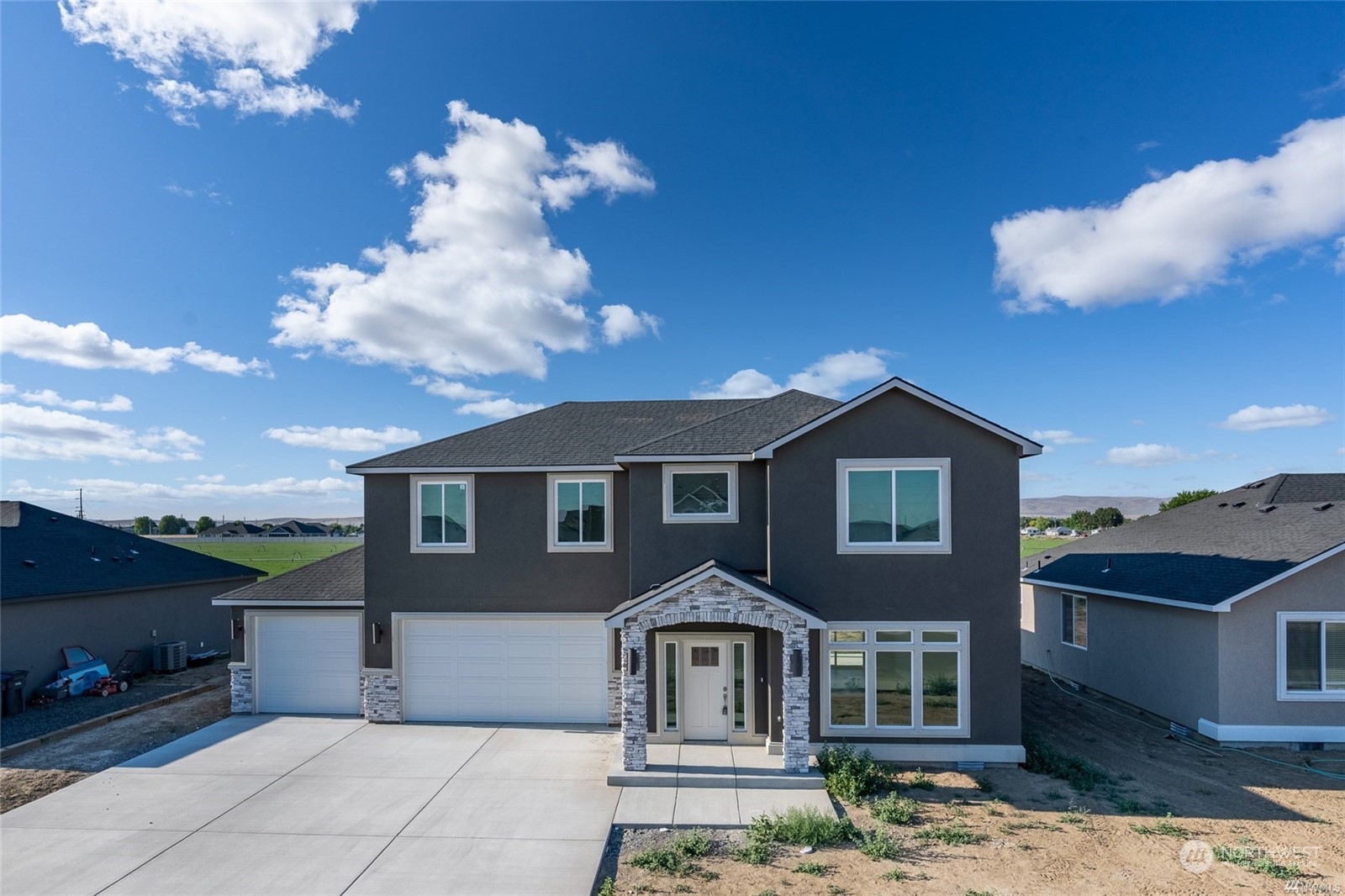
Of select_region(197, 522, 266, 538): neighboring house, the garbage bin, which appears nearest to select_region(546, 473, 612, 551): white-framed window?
the garbage bin

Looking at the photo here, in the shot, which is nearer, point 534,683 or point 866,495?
point 866,495

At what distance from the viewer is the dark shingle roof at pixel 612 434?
1249 cm

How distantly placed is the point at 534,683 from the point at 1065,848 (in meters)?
9.36

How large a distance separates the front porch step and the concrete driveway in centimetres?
40

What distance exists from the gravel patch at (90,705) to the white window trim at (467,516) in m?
7.60

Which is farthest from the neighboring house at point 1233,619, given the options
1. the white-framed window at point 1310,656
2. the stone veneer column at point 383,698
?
the stone veneer column at point 383,698

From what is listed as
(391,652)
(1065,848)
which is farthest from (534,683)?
(1065,848)

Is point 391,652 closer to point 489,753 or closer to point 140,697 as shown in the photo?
point 489,753

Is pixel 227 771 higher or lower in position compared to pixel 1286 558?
lower

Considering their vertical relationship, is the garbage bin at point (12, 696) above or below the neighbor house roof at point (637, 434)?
below

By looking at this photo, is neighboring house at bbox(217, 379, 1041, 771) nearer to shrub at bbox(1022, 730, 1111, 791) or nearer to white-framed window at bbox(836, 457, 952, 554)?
white-framed window at bbox(836, 457, 952, 554)

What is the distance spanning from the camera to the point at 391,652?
522 inches

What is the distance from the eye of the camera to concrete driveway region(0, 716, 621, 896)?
24.2 ft

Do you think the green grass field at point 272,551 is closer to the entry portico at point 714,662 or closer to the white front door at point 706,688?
the entry portico at point 714,662
